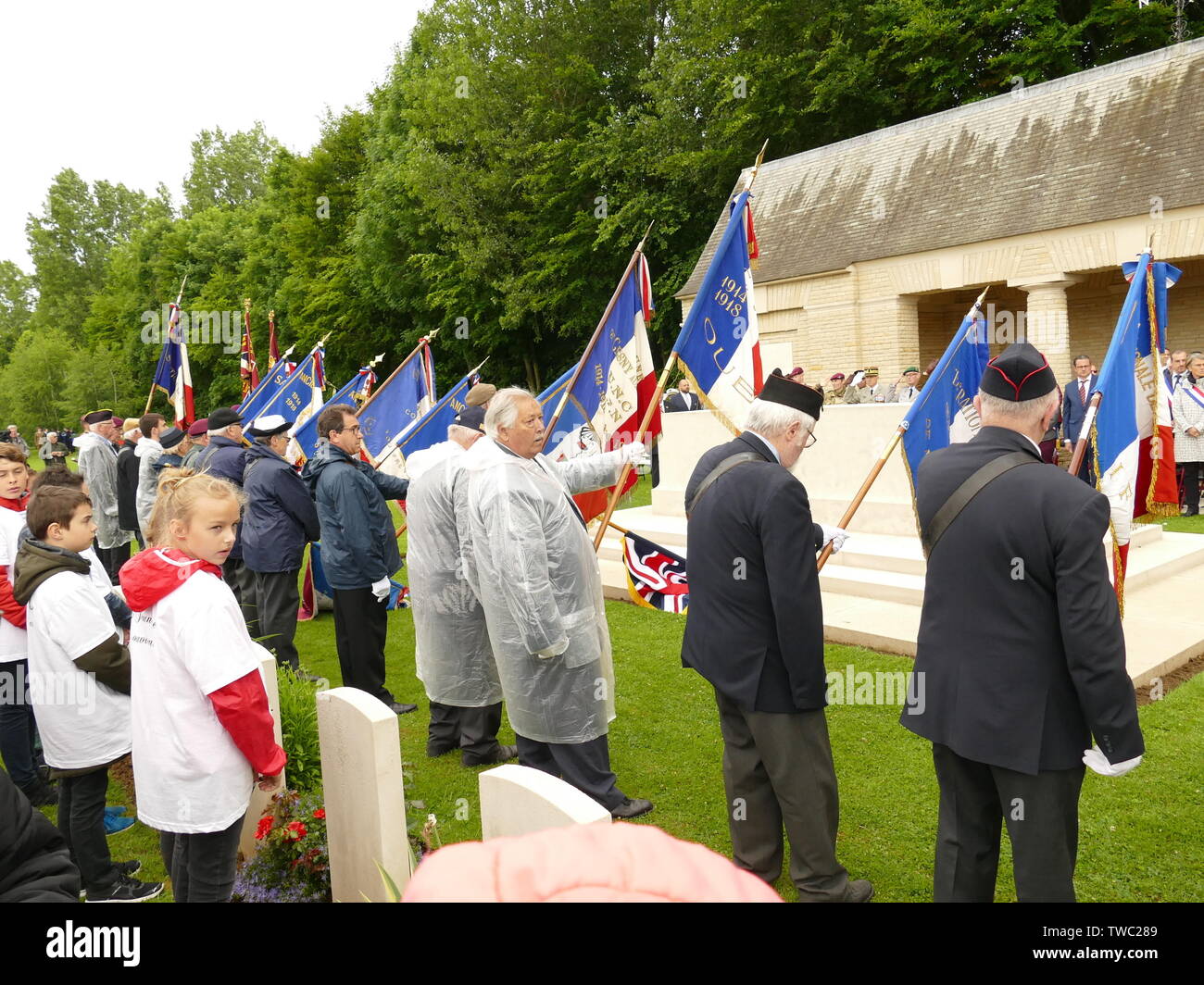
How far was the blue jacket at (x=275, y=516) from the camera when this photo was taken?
23.0ft

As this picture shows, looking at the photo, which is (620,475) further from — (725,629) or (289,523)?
(289,523)

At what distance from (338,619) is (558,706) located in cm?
267

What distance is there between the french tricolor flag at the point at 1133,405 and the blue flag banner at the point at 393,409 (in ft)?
26.5

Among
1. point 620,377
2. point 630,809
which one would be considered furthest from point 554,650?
point 620,377

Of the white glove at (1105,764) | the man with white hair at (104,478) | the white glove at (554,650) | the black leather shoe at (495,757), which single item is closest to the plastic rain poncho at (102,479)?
the man with white hair at (104,478)

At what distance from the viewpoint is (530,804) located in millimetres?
2170

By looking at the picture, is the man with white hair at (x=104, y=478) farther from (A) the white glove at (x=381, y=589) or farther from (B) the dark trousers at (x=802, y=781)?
(B) the dark trousers at (x=802, y=781)

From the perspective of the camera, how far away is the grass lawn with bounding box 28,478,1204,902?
4.13 metres

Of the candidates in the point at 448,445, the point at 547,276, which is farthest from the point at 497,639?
the point at 547,276

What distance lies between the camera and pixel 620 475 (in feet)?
18.4

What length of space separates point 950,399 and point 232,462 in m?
6.17

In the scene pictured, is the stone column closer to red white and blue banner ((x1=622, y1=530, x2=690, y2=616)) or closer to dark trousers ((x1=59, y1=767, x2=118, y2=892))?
red white and blue banner ((x1=622, y1=530, x2=690, y2=616))

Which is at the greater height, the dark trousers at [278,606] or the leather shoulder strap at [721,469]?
the leather shoulder strap at [721,469]

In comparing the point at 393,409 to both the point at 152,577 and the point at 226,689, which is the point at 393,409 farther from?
the point at 226,689
